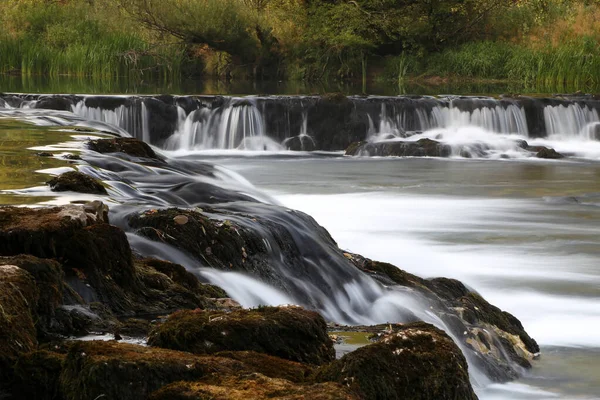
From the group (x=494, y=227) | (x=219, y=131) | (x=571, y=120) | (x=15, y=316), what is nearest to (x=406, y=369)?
(x=15, y=316)

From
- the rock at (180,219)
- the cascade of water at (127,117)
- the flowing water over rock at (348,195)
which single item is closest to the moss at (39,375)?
the flowing water over rock at (348,195)

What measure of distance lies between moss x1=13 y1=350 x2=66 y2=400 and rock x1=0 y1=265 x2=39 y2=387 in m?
0.05

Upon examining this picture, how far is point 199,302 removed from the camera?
20.8 ft

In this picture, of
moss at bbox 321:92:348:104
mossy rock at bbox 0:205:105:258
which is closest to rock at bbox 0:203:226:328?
mossy rock at bbox 0:205:105:258

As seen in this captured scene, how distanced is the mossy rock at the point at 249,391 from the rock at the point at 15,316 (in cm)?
87

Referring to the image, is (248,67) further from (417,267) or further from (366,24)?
(417,267)

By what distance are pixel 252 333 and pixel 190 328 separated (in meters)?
0.26

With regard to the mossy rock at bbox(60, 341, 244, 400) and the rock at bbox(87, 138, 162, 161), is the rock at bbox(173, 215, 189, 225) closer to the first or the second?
the mossy rock at bbox(60, 341, 244, 400)

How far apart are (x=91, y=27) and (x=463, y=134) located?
18252 millimetres

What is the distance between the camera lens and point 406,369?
4.38 m

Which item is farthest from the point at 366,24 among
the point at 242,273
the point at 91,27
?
the point at 242,273

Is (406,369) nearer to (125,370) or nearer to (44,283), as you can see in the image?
(125,370)

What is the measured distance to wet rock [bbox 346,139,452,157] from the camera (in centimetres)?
2336

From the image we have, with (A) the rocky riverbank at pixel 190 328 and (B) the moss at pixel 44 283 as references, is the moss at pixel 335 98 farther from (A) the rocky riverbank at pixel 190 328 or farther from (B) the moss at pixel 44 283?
(B) the moss at pixel 44 283
